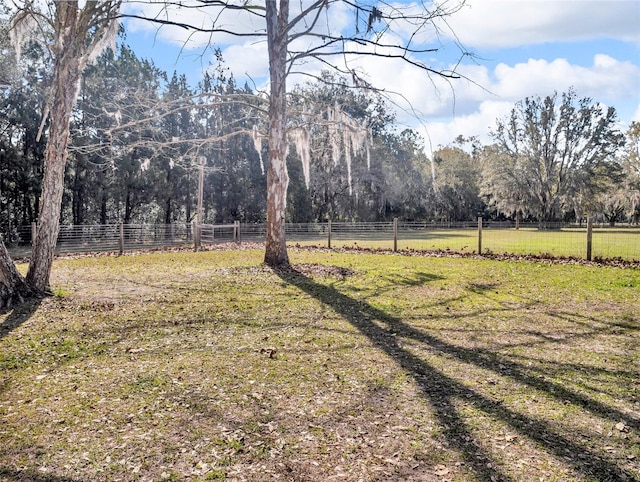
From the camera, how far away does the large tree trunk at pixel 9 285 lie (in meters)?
6.67

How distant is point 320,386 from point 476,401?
1.29 m

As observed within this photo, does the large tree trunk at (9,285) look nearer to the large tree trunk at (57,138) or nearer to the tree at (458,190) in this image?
the large tree trunk at (57,138)

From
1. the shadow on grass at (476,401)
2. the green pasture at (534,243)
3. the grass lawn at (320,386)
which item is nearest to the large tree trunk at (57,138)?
the grass lawn at (320,386)

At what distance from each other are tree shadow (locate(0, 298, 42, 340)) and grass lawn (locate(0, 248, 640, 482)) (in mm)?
51

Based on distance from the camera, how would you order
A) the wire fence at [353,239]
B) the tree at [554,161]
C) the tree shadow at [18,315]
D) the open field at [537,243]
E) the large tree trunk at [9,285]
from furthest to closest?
the tree at [554,161]
the wire fence at [353,239]
the open field at [537,243]
the large tree trunk at [9,285]
the tree shadow at [18,315]

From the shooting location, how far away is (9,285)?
6.79m

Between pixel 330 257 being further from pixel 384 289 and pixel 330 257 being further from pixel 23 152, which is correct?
pixel 23 152

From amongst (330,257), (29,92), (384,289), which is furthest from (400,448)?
(29,92)

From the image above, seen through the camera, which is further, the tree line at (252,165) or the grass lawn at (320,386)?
the tree line at (252,165)

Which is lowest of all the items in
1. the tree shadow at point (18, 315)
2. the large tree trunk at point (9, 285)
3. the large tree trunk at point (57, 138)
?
the tree shadow at point (18, 315)

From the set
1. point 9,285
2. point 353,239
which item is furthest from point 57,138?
point 353,239

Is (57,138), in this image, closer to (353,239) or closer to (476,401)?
(476,401)

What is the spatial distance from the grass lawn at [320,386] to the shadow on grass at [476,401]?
0.05ft

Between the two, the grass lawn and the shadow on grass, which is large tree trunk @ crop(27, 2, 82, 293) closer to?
the grass lawn
